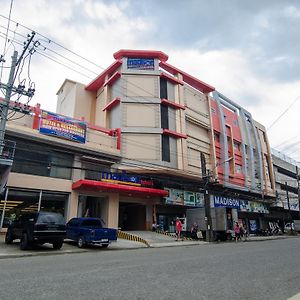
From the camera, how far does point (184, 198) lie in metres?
33.7

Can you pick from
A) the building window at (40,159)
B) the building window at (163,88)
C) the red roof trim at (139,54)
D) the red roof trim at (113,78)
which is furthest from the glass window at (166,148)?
the building window at (40,159)

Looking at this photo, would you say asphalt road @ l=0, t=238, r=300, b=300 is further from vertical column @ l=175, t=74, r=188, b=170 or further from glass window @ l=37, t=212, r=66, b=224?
vertical column @ l=175, t=74, r=188, b=170

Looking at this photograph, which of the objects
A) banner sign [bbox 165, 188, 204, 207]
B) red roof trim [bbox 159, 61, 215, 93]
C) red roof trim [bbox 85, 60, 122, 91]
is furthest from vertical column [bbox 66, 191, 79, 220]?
red roof trim [bbox 159, 61, 215, 93]

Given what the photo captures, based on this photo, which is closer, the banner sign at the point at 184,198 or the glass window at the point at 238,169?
the banner sign at the point at 184,198

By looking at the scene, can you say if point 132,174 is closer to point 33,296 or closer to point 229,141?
point 229,141

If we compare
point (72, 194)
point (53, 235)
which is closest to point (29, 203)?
point (72, 194)

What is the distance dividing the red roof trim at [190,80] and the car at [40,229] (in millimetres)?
26241

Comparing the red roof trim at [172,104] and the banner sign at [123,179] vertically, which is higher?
the red roof trim at [172,104]

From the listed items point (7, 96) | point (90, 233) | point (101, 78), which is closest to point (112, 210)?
point (90, 233)

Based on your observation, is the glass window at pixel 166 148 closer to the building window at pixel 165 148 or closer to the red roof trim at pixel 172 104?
the building window at pixel 165 148

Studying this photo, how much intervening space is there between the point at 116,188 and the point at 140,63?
1661cm

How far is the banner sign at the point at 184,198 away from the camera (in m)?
32.2

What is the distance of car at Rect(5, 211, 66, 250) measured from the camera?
15000 mm

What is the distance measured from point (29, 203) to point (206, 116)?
25.8 m
